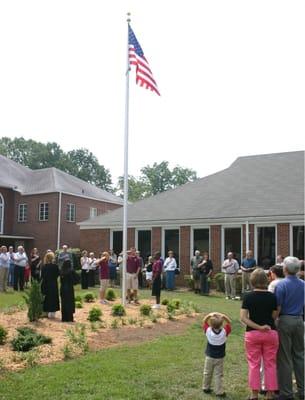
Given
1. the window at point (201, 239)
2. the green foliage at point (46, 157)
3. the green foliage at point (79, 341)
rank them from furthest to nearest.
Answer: the green foliage at point (46, 157), the window at point (201, 239), the green foliage at point (79, 341)

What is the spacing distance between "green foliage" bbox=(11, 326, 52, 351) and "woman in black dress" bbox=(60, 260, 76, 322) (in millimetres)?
2181

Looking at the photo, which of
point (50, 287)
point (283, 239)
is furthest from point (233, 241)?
point (50, 287)

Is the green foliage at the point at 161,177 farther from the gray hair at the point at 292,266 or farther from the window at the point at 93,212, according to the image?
the gray hair at the point at 292,266

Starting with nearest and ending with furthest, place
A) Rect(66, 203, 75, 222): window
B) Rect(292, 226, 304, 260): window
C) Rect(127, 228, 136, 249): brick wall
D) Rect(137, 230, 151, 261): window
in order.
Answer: Rect(292, 226, 304, 260): window → Rect(137, 230, 151, 261): window → Rect(127, 228, 136, 249): brick wall → Rect(66, 203, 75, 222): window

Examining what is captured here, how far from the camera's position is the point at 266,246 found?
875 inches

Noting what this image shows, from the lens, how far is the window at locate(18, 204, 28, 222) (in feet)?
124

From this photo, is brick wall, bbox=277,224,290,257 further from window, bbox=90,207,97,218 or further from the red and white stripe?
window, bbox=90,207,97,218

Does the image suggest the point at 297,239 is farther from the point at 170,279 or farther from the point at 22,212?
the point at 22,212

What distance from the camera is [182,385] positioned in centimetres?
695

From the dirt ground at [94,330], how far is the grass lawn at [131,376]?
55 centimetres

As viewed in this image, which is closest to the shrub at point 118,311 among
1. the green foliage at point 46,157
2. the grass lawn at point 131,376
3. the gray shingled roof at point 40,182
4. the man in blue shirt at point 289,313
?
the grass lawn at point 131,376

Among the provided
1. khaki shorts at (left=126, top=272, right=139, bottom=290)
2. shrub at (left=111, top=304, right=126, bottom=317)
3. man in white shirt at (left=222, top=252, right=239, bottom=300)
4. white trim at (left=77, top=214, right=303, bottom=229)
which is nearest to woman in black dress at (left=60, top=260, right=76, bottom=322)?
shrub at (left=111, top=304, right=126, bottom=317)

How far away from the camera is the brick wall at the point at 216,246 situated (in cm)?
2334

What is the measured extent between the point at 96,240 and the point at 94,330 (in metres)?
17.1
